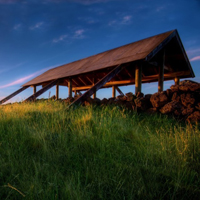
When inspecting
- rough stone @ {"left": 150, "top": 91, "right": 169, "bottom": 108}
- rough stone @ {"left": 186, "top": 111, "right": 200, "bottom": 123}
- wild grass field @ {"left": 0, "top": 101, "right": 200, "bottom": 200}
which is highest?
rough stone @ {"left": 150, "top": 91, "right": 169, "bottom": 108}

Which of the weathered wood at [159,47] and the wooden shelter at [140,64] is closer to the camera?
the weathered wood at [159,47]

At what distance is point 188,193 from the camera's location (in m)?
1.64

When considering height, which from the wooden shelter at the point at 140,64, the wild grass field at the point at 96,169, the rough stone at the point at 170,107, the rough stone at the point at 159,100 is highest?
the wooden shelter at the point at 140,64

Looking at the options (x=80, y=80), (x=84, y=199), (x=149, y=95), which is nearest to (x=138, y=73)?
(x=149, y=95)

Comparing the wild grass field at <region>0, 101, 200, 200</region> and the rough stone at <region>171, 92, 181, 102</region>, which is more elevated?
the rough stone at <region>171, 92, 181, 102</region>

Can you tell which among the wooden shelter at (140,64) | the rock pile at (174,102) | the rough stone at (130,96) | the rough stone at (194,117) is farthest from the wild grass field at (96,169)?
the wooden shelter at (140,64)

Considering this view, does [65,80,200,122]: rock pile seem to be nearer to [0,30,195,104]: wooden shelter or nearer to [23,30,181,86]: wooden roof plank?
[0,30,195,104]: wooden shelter

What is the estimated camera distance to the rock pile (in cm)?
447

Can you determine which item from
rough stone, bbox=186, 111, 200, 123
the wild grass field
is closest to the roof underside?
rough stone, bbox=186, 111, 200, 123

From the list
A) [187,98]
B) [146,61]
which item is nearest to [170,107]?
[187,98]

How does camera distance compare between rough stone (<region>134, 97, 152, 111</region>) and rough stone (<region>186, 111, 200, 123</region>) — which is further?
rough stone (<region>134, 97, 152, 111</region>)

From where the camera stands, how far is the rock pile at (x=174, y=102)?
4473 mm

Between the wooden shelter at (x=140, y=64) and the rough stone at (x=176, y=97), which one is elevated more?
the wooden shelter at (x=140, y=64)

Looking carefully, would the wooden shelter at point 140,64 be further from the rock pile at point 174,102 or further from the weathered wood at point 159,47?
the rock pile at point 174,102
